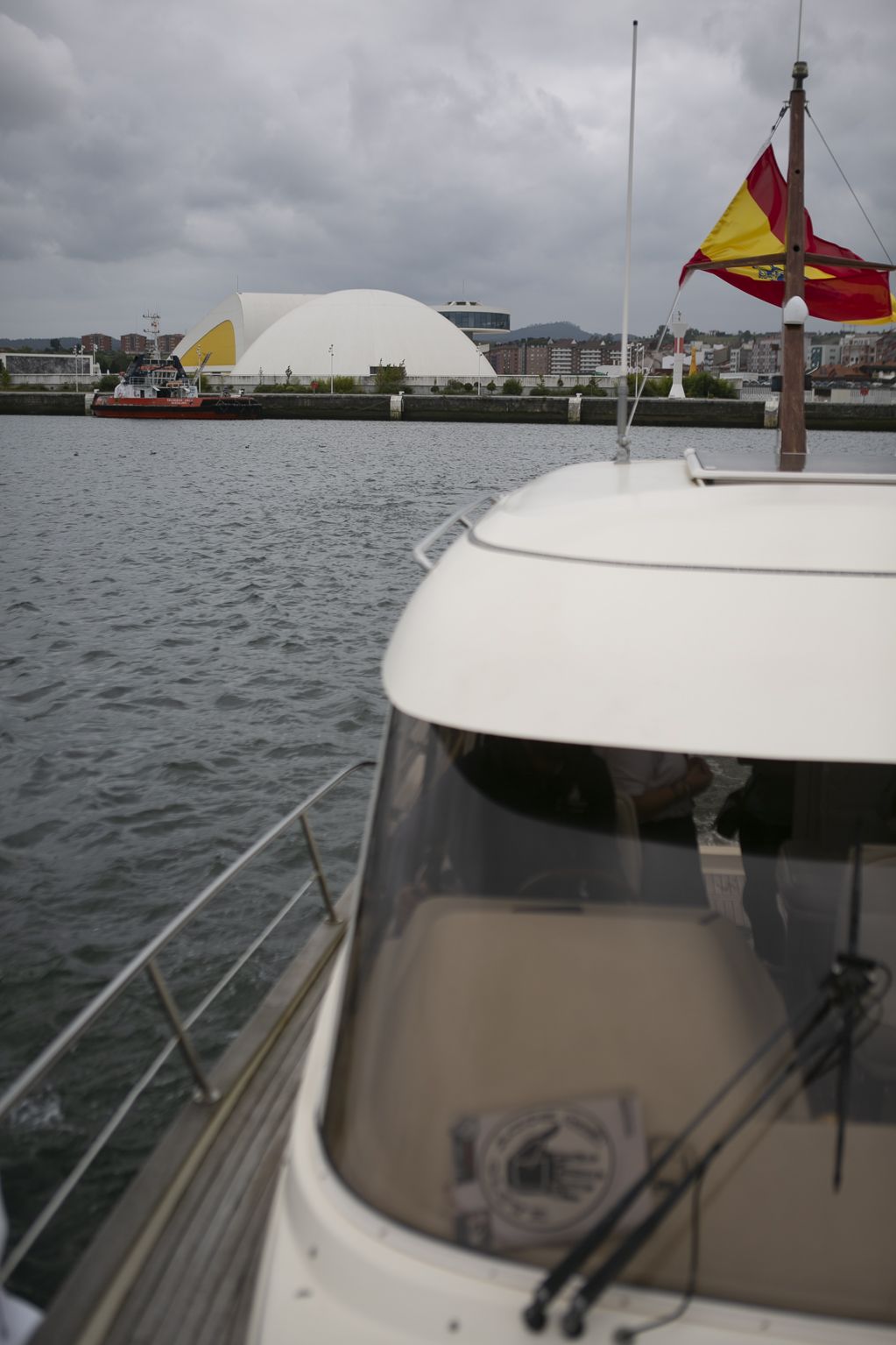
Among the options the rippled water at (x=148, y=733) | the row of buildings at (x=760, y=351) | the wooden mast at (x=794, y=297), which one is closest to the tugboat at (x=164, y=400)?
the row of buildings at (x=760, y=351)

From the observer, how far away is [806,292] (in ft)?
24.0

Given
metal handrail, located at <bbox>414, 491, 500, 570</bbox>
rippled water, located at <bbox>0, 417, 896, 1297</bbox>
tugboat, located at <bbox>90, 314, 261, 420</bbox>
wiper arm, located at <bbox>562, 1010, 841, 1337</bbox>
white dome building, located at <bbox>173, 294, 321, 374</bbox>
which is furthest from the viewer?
white dome building, located at <bbox>173, 294, 321, 374</bbox>

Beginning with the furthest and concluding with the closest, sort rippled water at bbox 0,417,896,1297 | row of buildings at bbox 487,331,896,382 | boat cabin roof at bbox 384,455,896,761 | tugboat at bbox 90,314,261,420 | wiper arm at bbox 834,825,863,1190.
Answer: tugboat at bbox 90,314,261,420, row of buildings at bbox 487,331,896,382, rippled water at bbox 0,417,896,1297, boat cabin roof at bbox 384,455,896,761, wiper arm at bbox 834,825,863,1190

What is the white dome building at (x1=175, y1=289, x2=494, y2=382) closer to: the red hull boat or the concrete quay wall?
the concrete quay wall

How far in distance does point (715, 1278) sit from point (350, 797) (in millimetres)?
7893

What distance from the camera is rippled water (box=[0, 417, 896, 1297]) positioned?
20.5 ft

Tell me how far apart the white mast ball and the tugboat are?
71595mm

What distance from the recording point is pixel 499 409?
7669 centimetres

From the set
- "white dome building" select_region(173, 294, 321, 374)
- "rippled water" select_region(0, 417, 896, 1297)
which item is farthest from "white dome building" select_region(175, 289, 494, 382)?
"rippled water" select_region(0, 417, 896, 1297)

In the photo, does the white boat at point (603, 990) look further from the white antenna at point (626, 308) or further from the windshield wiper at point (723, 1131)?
the white antenna at point (626, 308)

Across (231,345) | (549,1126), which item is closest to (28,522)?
(549,1126)

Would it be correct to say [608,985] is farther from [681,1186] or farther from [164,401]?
[164,401]

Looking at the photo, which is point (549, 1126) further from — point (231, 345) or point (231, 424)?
point (231, 345)

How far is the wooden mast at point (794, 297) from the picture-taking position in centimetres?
466
